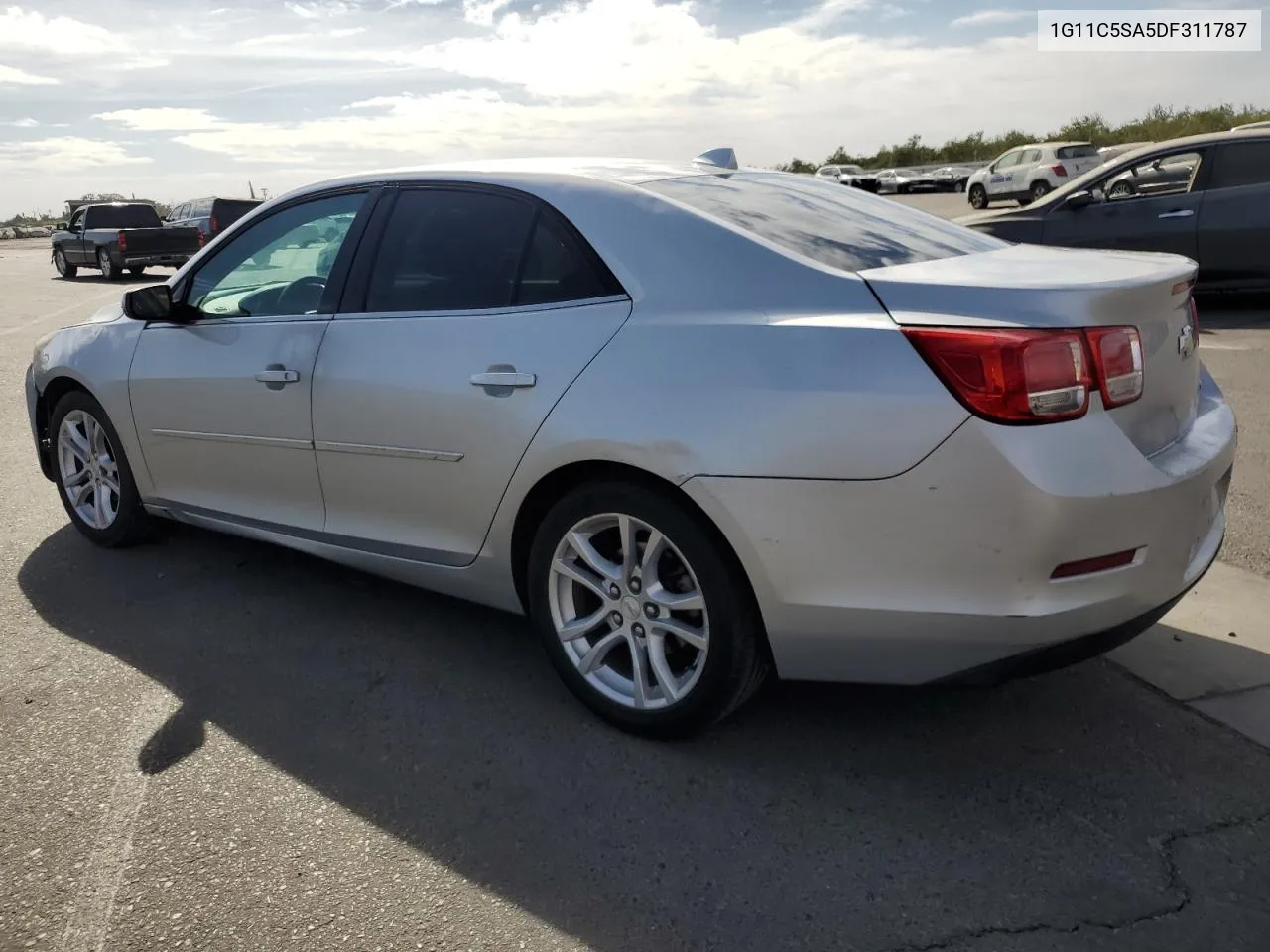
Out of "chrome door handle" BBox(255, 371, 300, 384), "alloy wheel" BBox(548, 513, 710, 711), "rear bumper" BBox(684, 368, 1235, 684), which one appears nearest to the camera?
"rear bumper" BBox(684, 368, 1235, 684)

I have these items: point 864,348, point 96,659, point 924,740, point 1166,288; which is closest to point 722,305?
point 864,348

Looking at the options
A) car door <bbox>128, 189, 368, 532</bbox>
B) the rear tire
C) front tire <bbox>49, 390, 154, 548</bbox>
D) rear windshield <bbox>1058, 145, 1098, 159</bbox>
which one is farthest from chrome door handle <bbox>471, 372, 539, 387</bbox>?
rear windshield <bbox>1058, 145, 1098, 159</bbox>

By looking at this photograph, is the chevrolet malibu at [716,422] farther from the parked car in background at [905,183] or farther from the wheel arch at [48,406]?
the parked car in background at [905,183]

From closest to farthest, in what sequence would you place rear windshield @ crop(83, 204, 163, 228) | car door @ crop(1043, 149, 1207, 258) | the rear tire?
car door @ crop(1043, 149, 1207, 258) → rear windshield @ crop(83, 204, 163, 228) → the rear tire

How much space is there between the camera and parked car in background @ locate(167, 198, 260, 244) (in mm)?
23328

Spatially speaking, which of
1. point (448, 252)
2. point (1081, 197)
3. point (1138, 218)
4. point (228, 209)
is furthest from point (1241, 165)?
point (228, 209)

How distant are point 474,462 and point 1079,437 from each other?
5.73 ft

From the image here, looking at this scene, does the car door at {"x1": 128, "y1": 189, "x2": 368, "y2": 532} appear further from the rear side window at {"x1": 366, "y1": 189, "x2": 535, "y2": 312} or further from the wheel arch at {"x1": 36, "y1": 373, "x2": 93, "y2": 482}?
the wheel arch at {"x1": 36, "y1": 373, "x2": 93, "y2": 482}

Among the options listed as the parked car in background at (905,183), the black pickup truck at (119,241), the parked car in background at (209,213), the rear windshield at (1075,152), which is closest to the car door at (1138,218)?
the parked car in background at (209,213)

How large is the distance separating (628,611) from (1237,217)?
9.33m

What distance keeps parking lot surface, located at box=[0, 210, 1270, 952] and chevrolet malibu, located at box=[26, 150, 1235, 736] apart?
1.08 ft

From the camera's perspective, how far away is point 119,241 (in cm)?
2508

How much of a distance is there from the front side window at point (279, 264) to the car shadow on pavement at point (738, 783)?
1.25 m

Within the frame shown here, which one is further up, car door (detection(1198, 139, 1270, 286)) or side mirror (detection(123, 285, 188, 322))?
side mirror (detection(123, 285, 188, 322))
